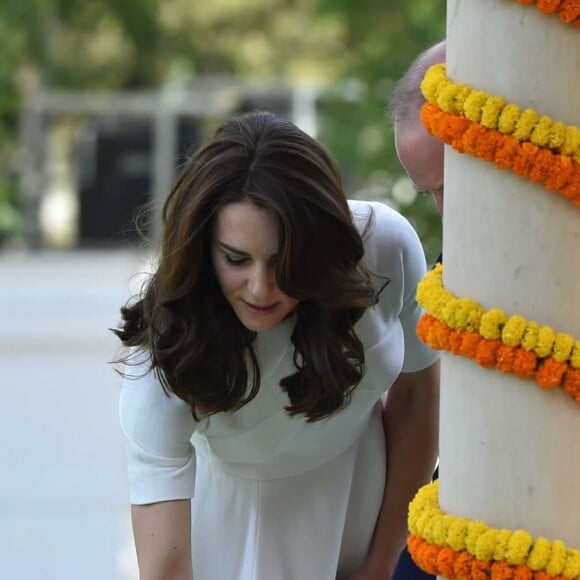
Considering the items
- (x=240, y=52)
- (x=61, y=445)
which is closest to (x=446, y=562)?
(x=61, y=445)

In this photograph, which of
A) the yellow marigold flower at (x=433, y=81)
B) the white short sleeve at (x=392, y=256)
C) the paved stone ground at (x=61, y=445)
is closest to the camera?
the yellow marigold flower at (x=433, y=81)

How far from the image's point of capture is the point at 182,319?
195cm

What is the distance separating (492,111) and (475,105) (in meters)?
0.02

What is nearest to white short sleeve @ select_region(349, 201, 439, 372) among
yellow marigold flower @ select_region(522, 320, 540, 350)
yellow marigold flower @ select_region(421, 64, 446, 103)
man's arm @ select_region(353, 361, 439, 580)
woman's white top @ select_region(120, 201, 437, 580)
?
woman's white top @ select_region(120, 201, 437, 580)

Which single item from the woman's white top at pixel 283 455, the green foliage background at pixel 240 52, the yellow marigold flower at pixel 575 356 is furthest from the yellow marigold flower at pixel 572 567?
the green foliage background at pixel 240 52

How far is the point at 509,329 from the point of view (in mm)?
1366

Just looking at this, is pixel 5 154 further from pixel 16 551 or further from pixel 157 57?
pixel 16 551

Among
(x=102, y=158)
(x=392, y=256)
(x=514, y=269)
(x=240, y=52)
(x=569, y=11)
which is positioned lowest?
(x=240, y=52)

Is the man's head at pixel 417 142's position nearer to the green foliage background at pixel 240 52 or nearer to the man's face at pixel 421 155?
the man's face at pixel 421 155

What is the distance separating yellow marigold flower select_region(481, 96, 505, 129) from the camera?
53.7 inches

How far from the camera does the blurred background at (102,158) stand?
236 inches

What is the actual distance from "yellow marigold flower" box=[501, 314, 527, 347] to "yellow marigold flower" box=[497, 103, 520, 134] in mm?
203

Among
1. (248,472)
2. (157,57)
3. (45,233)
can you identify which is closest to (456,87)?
(248,472)

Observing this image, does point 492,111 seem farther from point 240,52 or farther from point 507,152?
point 240,52
